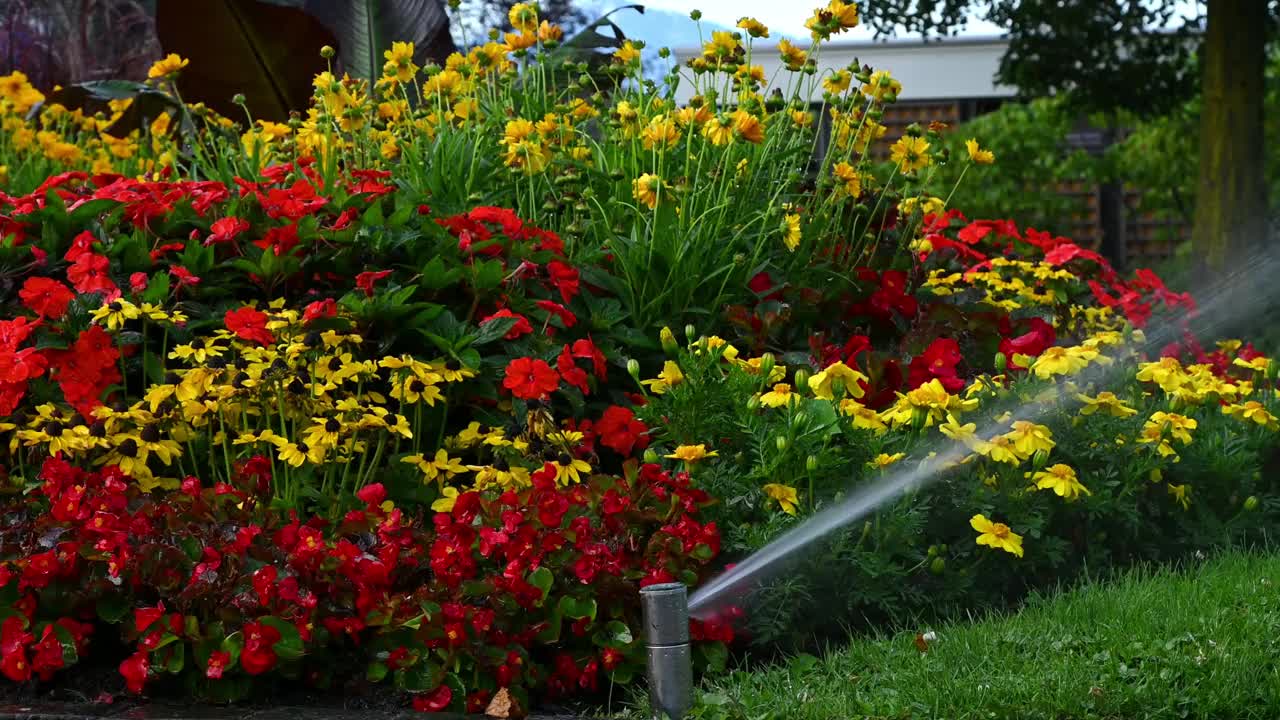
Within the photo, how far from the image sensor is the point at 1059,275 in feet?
17.7

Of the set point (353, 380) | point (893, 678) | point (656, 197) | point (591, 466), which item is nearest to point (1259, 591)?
point (893, 678)

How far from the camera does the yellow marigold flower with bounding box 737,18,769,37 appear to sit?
14.8 feet

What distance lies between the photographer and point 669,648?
2742 mm

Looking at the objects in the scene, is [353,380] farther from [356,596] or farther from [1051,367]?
[1051,367]

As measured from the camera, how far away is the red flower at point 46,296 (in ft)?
11.9

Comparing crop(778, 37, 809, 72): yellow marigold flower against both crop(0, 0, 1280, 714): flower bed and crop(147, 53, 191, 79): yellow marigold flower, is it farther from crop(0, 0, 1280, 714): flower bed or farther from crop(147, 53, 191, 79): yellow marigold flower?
crop(147, 53, 191, 79): yellow marigold flower

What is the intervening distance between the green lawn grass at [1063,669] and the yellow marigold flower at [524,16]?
2492 millimetres

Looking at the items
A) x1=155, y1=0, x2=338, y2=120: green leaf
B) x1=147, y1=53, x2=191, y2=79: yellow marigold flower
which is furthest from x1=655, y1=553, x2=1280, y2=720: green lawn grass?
x1=155, y1=0, x2=338, y2=120: green leaf

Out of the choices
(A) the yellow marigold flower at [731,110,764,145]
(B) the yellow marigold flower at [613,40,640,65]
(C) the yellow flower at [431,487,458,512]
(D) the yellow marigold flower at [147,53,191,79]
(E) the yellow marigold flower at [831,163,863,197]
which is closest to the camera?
(C) the yellow flower at [431,487,458,512]

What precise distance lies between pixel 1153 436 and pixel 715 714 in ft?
5.10

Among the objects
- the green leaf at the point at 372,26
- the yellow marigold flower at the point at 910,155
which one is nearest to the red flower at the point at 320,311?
the yellow marigold flower at the point at 910,155

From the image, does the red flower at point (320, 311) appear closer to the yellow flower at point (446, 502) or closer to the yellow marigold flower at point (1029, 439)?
the yellow flower at point (446, 502)

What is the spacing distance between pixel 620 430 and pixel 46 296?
1491mm

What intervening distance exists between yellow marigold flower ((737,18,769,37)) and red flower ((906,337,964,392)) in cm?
114
